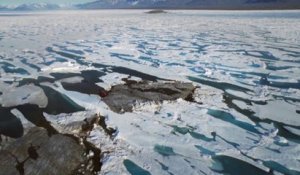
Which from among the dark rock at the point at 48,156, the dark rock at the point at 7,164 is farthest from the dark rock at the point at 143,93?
the dark rock at the point at 7,164

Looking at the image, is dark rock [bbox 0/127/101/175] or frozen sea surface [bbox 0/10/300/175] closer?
dark rock [bbox 0/127/101/175]

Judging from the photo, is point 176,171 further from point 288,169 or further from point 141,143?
point 288,169

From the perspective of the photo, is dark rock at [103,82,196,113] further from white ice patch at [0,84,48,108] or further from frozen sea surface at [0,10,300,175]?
white ice patch at [0,84,48,108]

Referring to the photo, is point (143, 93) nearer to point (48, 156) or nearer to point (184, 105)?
point (184, 105)

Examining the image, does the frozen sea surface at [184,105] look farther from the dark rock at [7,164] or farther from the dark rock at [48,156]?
the dark rock at [7,164]

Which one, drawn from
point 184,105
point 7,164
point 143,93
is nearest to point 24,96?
point 143,93

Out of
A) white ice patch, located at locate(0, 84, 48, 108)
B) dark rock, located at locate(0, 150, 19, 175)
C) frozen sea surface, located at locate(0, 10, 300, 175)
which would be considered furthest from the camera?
white ice patch, located at locate(0, 84, 48, 108)

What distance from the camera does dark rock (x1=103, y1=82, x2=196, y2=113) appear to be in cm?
578

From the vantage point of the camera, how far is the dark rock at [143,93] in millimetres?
5781

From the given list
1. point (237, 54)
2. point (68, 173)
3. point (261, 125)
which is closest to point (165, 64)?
point (237, 54)

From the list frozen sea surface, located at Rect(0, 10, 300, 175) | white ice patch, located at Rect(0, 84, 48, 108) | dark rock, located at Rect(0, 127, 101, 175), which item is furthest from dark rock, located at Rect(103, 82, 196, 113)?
dark rock, located at Rect(0, 127, 101, 175)

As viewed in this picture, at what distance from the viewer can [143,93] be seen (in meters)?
6.29

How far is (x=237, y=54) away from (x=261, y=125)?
19.4ft

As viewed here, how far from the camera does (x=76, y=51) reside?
11688 mm
